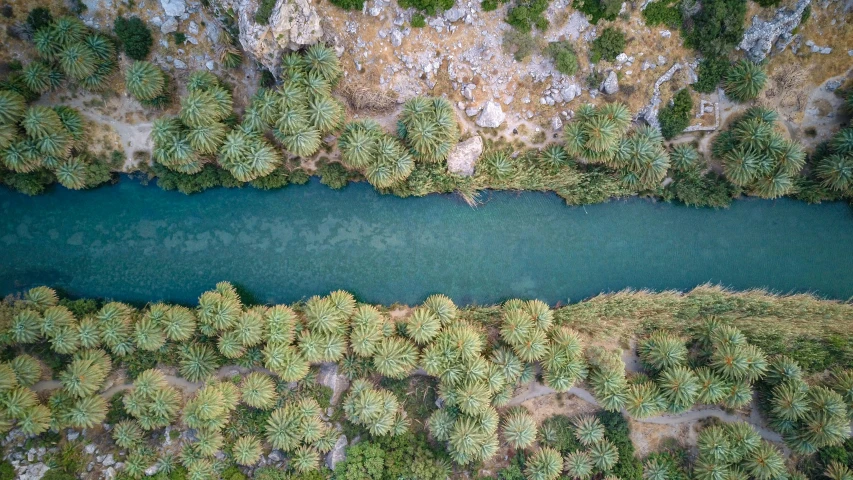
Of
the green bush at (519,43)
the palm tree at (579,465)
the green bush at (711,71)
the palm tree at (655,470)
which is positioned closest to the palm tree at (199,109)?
the green bush at (519,43)

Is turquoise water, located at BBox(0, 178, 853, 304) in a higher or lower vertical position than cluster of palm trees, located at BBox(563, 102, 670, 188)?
lower

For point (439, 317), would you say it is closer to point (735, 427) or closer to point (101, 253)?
point (735, 427)

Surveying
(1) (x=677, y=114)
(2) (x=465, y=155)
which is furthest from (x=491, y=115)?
(1) (x=677, y=114)

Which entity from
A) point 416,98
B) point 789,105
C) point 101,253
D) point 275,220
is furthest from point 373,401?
point 789,105

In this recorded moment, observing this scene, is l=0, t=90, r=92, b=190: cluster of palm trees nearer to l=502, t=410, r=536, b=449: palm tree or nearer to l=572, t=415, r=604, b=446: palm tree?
l=502, t=410, r=536, b=449: palm tree

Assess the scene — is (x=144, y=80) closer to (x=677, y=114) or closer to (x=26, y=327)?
(x=26, y=327)

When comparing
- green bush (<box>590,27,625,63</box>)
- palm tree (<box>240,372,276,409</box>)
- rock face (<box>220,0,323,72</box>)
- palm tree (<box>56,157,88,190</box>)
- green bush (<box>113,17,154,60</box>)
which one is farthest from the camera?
green bush (<box>590,27,625,63</box>)

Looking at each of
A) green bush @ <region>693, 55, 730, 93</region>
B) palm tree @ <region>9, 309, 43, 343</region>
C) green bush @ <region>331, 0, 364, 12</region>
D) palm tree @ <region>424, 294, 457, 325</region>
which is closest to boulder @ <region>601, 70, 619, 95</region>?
green bush @ <region>693, 55, 730, 93</region>
